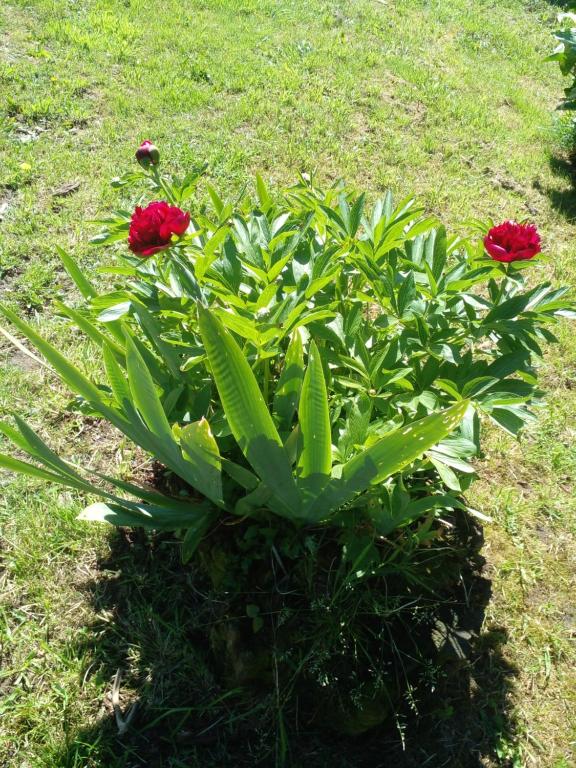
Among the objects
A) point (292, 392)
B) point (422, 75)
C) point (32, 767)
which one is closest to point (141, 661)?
point (32, 767)

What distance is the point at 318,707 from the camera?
1.67 meters

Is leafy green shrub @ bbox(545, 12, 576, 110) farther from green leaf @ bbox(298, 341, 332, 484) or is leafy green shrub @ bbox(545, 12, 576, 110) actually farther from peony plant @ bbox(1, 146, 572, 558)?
green leaf @ bbox(298, 341, 332, 484)

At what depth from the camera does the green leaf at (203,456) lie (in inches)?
51.8

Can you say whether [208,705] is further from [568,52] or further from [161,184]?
[568,52]

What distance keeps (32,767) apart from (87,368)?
4.81ft

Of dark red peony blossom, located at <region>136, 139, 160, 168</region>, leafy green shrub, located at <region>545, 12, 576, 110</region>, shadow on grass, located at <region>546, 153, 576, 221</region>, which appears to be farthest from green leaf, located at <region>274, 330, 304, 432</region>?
leafy green shrub, located at <region>545, 12, 576, 110</region>

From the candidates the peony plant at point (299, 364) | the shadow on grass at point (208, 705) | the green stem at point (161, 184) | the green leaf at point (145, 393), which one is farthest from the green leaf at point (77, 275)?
the shadow on grass at point (208, 705)

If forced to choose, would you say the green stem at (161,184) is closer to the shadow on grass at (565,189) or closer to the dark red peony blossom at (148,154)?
the dark red peony blossom at (148,154)

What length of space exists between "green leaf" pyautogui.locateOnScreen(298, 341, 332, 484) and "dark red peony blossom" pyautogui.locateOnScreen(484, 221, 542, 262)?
560 millimetres

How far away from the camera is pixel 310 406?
1347 millimetres

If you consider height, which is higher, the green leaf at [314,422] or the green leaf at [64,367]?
the green leaf at [314,422]

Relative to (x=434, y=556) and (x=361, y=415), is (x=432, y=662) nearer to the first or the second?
(x=434, y=556)

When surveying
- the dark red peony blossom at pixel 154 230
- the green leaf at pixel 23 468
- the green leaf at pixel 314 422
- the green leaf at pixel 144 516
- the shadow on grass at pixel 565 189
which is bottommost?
Answer: the green leaf at pixel 144 516

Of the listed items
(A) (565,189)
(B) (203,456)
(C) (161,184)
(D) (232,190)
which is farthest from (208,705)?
(A) (565,189)
